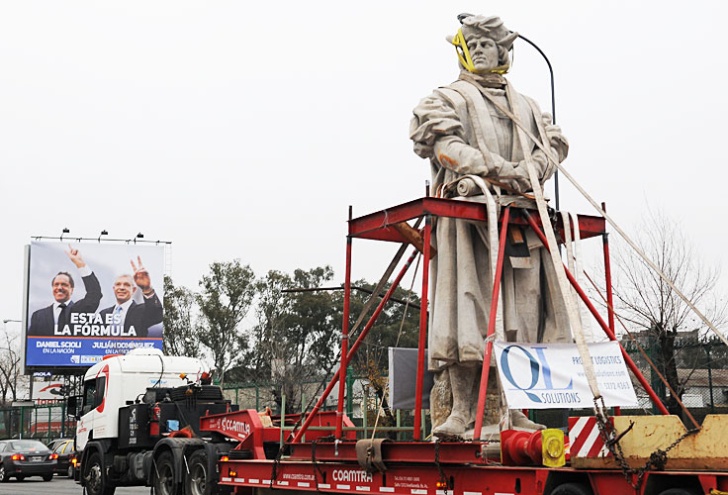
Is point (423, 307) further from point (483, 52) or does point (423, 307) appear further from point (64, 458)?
point (64, 458)

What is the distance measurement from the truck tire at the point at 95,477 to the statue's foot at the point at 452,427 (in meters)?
10.2

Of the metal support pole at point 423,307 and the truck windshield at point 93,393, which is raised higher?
the metal support pole at point 423,307

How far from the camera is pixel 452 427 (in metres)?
11.2

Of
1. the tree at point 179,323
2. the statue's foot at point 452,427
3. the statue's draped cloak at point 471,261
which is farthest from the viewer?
the tree at point 179,323

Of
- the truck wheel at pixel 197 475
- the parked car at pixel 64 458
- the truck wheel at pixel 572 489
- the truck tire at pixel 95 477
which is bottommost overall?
the parked car at pixel 64 458

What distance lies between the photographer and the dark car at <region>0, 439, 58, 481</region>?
30.5m

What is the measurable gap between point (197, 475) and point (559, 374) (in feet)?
24.2

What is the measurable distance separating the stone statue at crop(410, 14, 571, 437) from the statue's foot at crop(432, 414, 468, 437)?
1 cm

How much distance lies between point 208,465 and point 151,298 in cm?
3517

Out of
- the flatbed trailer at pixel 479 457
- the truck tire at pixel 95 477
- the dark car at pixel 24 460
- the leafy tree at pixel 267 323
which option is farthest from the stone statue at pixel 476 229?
the leafy tree at pixel 267 323

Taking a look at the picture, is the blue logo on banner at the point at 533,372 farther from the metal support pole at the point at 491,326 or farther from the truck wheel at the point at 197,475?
the truck wheel at the point at 197,475

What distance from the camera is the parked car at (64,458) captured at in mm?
31484

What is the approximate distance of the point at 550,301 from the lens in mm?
11898

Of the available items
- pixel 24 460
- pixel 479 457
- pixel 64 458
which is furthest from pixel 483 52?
pixel 64 458
